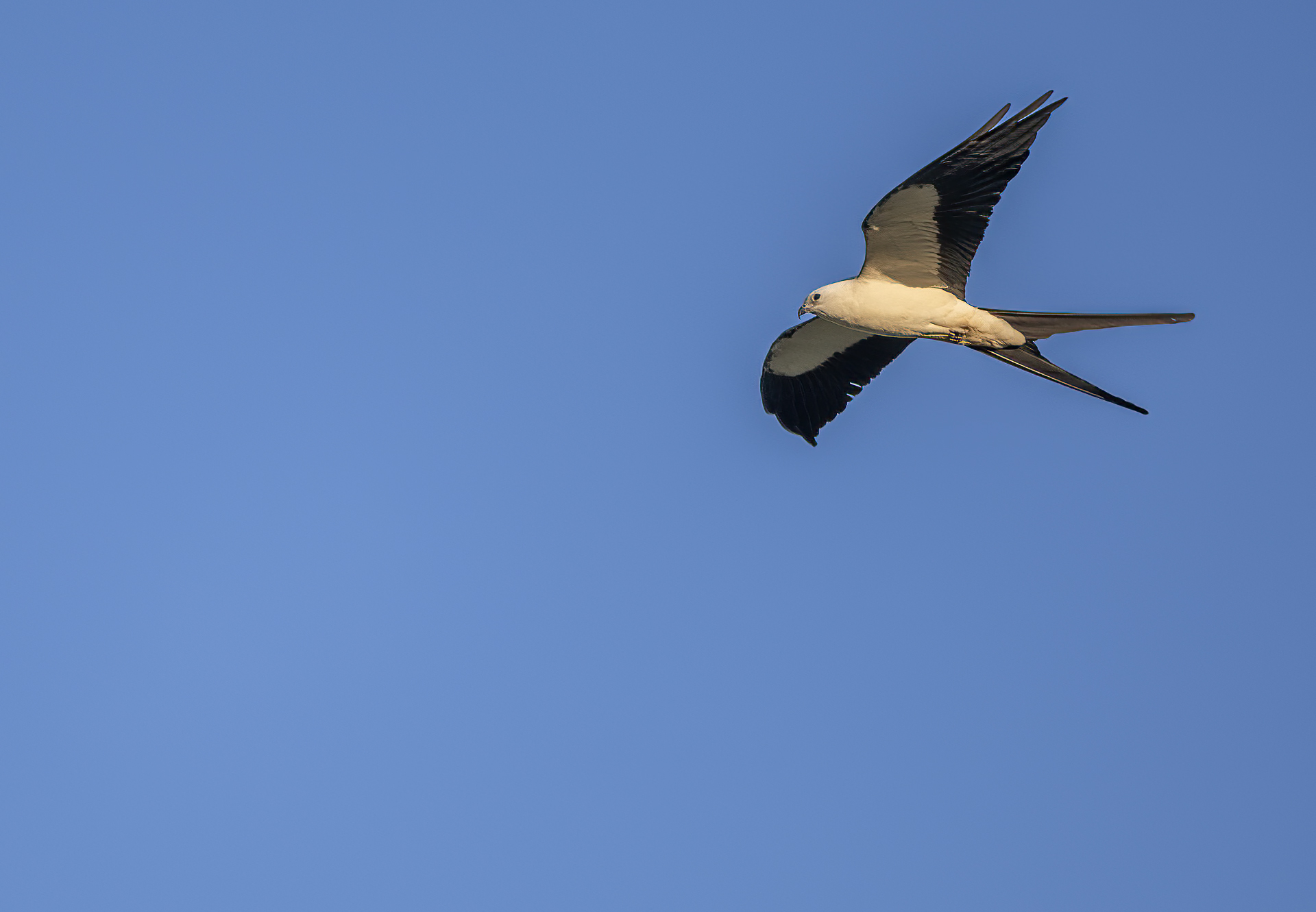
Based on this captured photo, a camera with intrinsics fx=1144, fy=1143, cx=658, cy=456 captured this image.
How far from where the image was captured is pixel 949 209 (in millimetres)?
10242

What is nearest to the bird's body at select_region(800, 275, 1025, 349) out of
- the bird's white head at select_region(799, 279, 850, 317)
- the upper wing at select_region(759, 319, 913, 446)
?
the bird's white head at select_region(799, 279, 850, 317)

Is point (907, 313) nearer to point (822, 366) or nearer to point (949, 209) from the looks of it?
point (949, 209)

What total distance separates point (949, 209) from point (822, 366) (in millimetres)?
2997

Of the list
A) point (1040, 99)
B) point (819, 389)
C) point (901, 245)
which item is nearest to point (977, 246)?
point (901, 245)

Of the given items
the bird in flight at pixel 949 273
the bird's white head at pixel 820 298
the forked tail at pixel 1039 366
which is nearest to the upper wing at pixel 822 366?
the bird in flight at pixel 949 273

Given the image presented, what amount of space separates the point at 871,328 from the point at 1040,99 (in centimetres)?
282

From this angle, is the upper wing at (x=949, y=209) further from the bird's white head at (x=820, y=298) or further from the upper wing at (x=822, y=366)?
the upper wing at (x=822, y=366)

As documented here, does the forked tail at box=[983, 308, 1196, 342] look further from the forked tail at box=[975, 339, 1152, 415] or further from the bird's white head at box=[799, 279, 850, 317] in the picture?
the bird's white head at box=[799, 279, 850, 317]

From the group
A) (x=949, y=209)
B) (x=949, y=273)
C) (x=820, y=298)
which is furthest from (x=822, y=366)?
(x=949, y=209)

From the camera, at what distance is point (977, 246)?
1052 cm

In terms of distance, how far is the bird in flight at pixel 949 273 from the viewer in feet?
31.2

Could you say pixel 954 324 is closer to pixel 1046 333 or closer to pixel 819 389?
pixel 1046 333

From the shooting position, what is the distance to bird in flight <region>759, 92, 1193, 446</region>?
9.50 metres

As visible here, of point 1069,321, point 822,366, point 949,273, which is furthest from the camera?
point 822,366
